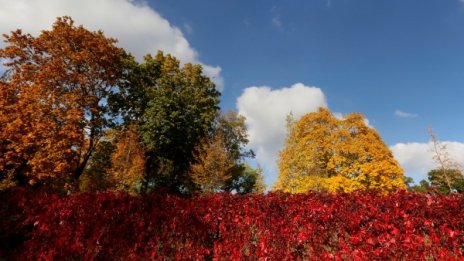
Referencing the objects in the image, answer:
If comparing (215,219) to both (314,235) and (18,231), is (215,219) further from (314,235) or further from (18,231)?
(18,231)

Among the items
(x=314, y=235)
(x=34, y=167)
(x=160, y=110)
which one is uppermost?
(x=160, y=110)

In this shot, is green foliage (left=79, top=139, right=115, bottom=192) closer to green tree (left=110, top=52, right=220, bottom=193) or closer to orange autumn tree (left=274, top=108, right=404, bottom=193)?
green tree (left=110, top=52, right=220, bottom=193)

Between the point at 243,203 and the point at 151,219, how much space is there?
6.30ft

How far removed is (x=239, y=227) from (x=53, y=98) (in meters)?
16.1

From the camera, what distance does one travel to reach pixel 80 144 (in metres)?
18.5

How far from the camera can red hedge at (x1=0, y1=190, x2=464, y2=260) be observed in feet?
17.3

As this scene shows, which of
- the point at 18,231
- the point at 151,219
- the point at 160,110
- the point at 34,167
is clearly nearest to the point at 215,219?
the point at 151,219

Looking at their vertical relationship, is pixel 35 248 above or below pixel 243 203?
below

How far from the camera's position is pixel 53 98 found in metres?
18.1

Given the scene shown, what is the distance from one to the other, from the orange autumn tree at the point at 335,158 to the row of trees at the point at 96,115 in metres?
8.06

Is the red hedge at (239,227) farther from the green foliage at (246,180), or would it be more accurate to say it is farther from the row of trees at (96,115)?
the green foliage at (246,180)

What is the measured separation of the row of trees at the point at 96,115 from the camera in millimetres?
17297

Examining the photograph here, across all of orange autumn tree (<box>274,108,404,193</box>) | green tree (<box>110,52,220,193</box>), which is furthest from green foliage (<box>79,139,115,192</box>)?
orange autumn tree (<box>274,108,404,193</box>)

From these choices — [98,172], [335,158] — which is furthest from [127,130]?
[335,158]
